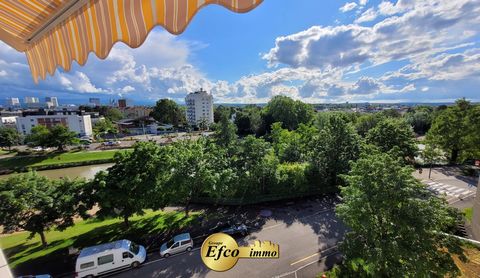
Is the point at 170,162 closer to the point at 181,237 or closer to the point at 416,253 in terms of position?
the point at 181,237

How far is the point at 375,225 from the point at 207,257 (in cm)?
721

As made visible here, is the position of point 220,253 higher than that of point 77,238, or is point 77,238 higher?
point 220,253

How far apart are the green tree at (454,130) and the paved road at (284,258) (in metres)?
20.9

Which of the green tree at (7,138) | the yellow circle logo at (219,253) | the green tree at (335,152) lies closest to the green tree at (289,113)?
the green tree at (335,152)

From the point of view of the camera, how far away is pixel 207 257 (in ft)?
31.3

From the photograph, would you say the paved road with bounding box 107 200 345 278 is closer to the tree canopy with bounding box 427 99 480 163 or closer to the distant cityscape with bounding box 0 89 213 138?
the tree canopy with bounding box 427 99 480 163

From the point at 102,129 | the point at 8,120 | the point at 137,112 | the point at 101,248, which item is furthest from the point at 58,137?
the point at 137,112

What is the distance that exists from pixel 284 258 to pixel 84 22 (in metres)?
12.1

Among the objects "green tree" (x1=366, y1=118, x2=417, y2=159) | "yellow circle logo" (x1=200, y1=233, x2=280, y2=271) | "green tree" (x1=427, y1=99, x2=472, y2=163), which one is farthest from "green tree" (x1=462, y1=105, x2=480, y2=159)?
"yellow circle logo" (x1=200, y1=233, x2=280, y2=271)

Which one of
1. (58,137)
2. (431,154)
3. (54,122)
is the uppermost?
(54,122)

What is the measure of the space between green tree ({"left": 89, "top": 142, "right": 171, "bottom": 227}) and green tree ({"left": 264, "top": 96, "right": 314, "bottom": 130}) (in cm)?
4112

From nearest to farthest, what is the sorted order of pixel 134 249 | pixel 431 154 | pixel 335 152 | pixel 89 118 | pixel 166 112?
pixel 134 249, pixel 335 152, pixel 431 154, pixel 89 118, pixel 166 112

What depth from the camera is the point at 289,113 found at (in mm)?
50219

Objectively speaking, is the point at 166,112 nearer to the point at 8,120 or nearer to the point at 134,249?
the point at 8,120
